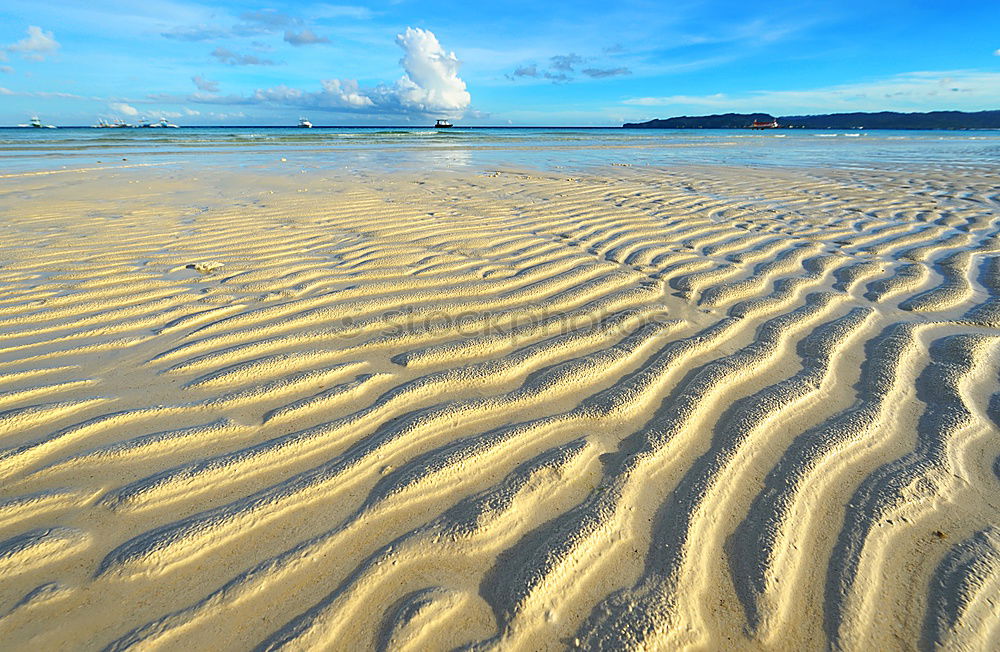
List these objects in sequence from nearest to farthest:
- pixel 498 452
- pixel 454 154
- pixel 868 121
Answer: pixel 498 452 < pixel 454 154 < pixel 868 121

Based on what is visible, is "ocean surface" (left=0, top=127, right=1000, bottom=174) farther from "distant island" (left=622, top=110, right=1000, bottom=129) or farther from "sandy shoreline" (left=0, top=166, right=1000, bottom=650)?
"distant island" (left=622, top=110, right=1000, bottom=129)

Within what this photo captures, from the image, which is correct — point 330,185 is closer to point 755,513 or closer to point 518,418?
→ point 518,418

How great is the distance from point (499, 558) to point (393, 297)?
209 cm

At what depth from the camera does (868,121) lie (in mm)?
83812

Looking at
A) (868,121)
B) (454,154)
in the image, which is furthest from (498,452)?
(868,121)

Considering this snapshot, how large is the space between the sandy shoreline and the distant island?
301 ft

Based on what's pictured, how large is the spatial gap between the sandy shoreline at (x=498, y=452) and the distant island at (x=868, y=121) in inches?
3617

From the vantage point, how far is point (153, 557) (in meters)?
1.30

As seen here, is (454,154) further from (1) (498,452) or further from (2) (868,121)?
(2) (868,121)

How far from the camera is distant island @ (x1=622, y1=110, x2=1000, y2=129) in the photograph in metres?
75.4

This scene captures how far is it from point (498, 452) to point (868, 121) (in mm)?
106804

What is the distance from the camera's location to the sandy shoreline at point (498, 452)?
1.19 metres

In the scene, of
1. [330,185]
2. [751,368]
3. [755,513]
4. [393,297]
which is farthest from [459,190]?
[755,513]

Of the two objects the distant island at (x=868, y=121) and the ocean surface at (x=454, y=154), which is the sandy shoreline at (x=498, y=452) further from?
the distant island at (x=868, y=121)
